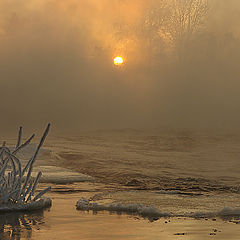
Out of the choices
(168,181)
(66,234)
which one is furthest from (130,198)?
(168,181)

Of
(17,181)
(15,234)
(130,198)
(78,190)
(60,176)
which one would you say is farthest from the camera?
(60,176)

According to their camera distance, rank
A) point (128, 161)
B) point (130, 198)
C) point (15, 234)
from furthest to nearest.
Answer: point (128, 161), point (130, 198), point (15, 234)

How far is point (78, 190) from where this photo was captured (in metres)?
11.8

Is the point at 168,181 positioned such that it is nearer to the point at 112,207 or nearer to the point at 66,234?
the point at 112,207

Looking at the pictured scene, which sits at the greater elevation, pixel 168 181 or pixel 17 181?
pixel 168 181

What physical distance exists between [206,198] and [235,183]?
14.1 ft

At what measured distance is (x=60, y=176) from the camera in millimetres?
14102

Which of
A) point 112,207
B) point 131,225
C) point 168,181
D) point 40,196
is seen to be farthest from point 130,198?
point 168,181

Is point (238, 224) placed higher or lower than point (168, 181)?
lower

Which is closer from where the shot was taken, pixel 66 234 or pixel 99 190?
pixel 66 234

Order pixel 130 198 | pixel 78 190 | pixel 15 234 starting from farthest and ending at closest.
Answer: pixel 78 190
pixel 130 198
pixel 15 234

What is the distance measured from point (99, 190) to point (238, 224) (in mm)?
4463

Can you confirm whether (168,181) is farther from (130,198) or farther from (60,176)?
(130,198)

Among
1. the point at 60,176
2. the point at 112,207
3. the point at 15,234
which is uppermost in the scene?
the point at 60,176
